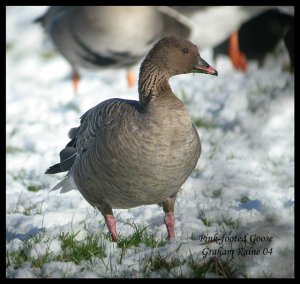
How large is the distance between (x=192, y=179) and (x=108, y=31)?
9.18 ft

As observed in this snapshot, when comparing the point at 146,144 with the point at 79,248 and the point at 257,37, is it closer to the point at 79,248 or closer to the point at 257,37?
the point at 79,248

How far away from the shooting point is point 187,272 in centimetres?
373

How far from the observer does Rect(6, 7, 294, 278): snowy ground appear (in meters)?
3.96

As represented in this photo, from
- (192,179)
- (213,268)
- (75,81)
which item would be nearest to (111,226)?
(213,268)

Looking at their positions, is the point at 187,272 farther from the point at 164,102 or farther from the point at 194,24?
the point at 194,24

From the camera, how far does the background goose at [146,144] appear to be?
13.4ft

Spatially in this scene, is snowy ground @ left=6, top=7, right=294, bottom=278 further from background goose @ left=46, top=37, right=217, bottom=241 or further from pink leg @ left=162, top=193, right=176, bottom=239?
background goose @ left=46, top=37, right=217, bottom=241

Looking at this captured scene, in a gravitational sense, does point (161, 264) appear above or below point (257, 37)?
below

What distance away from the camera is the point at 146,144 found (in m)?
4.05
